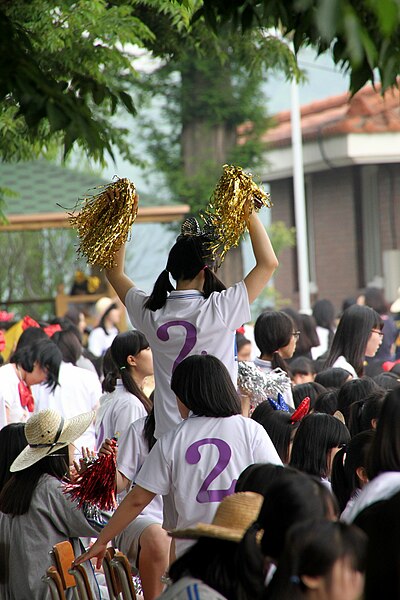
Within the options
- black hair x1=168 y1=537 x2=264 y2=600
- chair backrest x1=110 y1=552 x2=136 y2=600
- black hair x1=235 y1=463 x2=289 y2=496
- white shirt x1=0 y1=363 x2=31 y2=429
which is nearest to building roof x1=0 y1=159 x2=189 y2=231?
white shirt x1=0 y1=363 x2=31 y2=429

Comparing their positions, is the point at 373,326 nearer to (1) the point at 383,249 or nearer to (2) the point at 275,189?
(1) the point at 383,249

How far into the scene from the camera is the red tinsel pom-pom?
5125 mm

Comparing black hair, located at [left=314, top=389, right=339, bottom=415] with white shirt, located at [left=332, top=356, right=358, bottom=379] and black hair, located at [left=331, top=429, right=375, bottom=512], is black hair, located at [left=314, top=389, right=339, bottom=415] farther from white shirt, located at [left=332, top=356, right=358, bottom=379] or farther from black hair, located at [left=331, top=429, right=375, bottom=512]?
black hair, located at [left=331, top=429, right=375, bottom=512]

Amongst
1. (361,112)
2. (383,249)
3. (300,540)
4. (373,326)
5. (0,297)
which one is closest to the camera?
(300,540)

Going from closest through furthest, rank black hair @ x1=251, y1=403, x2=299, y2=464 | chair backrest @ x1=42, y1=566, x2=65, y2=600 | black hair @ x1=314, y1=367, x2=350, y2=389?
chair backrest @ x1=42, y1=566, x2=65, y2=600 < black hair @ x1=251, y1=403, x2=299, y2=464 < black hair @ x1=314, y1=367, x2=350, y2=389

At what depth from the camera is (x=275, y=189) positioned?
82.1ft

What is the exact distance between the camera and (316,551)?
2764 mm

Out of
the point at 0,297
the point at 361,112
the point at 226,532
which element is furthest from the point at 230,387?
the point at 361,112

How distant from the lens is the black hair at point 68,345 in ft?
30.6

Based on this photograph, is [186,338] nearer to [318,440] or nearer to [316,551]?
[318,440]

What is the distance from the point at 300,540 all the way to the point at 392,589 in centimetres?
30

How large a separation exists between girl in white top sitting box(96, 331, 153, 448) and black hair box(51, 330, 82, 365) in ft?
8.37

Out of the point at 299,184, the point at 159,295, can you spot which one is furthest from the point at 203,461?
the point at 299,184

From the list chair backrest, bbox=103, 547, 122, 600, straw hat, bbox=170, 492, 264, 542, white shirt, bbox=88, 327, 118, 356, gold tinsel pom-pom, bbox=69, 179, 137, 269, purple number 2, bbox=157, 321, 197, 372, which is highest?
gold tinsel pom-pom, bbox=69, 179, 137, 269
